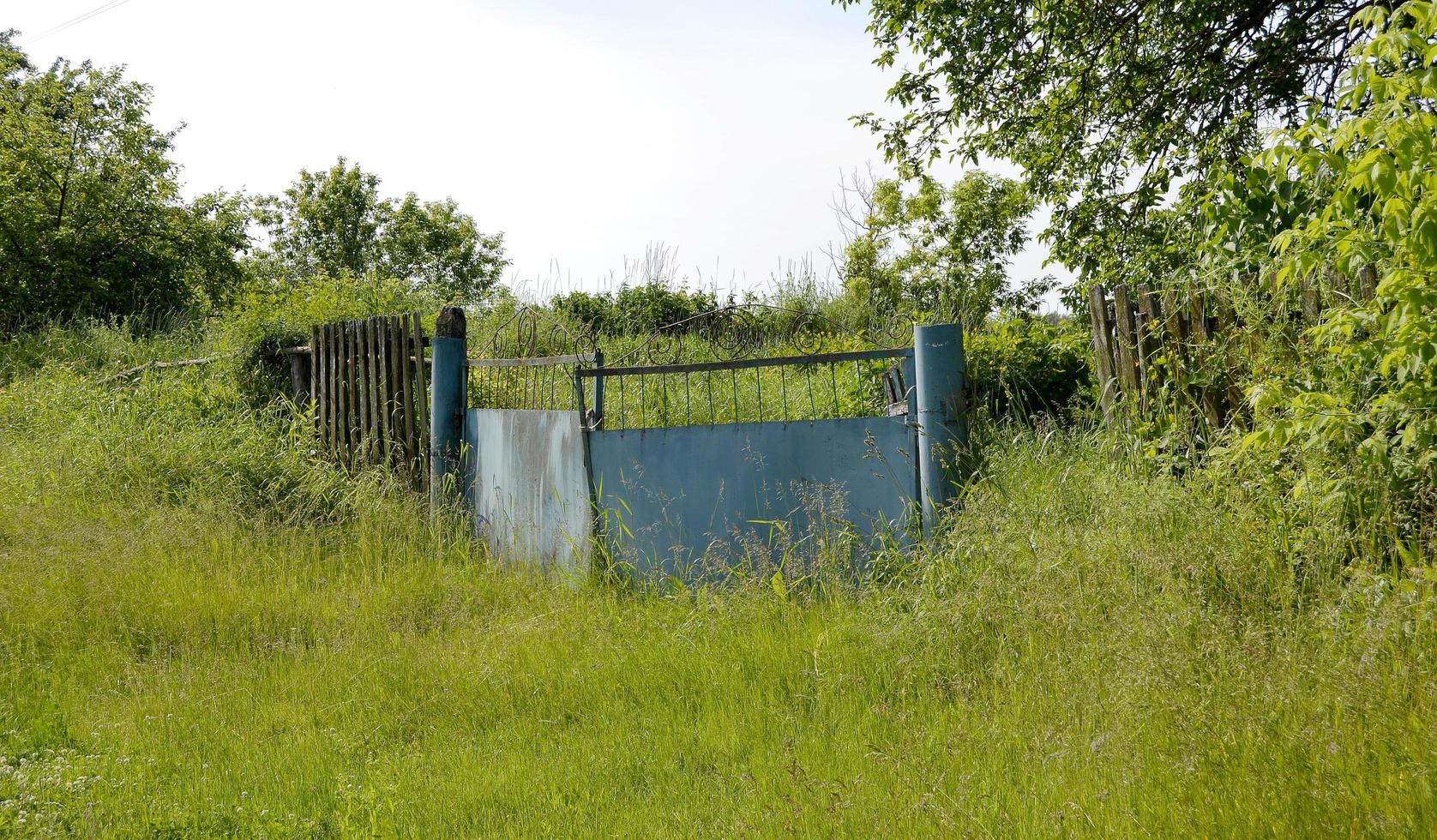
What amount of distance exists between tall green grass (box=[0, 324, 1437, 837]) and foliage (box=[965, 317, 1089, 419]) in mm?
1005

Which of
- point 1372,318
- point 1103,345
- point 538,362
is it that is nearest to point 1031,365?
point 1103,345

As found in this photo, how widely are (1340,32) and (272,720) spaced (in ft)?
35.0

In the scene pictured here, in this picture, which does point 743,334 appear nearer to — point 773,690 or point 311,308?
point 311,308

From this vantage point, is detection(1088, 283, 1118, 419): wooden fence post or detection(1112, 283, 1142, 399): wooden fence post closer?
detection(1112, 283, 1142, 399): wooden fence post

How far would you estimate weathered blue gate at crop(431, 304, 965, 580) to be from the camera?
5.41m

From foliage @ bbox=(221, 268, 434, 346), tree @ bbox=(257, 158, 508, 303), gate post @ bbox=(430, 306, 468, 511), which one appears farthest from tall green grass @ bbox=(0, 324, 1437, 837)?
tree @ bbox=(257, 158, 508, 303)

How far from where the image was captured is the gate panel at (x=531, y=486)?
6.15m

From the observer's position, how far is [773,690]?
4070mm

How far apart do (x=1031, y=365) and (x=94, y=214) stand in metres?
22.7

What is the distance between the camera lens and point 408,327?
26.1 feet

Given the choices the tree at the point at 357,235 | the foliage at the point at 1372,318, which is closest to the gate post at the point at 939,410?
the foliage at the point at 1372,318

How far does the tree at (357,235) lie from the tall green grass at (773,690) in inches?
1306

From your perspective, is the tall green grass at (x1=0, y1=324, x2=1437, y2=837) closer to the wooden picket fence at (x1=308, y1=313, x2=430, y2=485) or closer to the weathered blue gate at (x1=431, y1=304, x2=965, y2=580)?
the weathered blue gate at (x1=431, y1=304, x2=965, y2=580)

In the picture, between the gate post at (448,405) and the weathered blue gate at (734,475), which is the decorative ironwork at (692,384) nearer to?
the weathered blue gate at (734,475)
